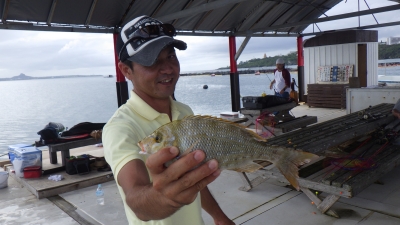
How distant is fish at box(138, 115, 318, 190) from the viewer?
1123 mm

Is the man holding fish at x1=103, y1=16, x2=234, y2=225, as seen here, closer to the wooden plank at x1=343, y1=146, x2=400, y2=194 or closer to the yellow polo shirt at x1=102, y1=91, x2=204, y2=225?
the yellow polo shirt at x1=102, y1=91, x2=204, y2=225

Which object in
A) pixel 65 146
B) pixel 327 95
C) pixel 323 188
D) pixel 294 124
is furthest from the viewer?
pixel 327 95

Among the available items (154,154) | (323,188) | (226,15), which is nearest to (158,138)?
(154,154)

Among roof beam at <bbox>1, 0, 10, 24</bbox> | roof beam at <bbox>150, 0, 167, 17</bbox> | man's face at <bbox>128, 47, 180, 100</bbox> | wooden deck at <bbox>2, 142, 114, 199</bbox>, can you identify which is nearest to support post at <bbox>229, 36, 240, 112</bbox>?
roof beam at <bbox>150, 0, 167, 17</bbox>

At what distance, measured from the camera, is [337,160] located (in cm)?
510

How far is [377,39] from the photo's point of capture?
14.4m

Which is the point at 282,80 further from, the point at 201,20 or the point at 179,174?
the point at 179,174

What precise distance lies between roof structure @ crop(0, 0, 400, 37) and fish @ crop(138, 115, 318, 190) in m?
5.67

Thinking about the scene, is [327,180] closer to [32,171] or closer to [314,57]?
[32,171]

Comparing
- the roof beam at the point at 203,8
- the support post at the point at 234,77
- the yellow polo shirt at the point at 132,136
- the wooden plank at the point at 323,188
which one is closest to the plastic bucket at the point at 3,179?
the wooden plank at the point at 323,188

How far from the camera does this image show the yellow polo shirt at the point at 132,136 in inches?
51.4

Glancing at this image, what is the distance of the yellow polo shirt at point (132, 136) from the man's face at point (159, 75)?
2.8 inches

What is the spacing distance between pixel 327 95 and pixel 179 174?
13.6m

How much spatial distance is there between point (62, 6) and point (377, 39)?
12889 mm
